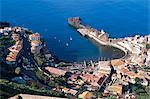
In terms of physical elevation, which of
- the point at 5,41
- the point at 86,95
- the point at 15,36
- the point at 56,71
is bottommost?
the point at 86,95

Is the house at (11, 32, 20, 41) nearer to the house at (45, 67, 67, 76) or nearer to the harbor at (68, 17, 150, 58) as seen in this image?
the house at (45, 67, 67, 76)

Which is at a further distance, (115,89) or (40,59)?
(40,59)

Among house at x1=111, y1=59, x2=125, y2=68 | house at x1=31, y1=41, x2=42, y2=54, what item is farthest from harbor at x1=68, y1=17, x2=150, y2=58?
house at x1=31, y1=41, x2=42, y2=54

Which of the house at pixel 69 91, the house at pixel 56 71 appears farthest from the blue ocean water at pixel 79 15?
the house at pixel 69 91

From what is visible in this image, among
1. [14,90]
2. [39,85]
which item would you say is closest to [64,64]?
[39,85]

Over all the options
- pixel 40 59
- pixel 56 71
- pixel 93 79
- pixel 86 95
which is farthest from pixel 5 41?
pixel 86 95

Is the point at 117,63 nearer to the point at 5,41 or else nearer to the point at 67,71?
the point at 67,71
